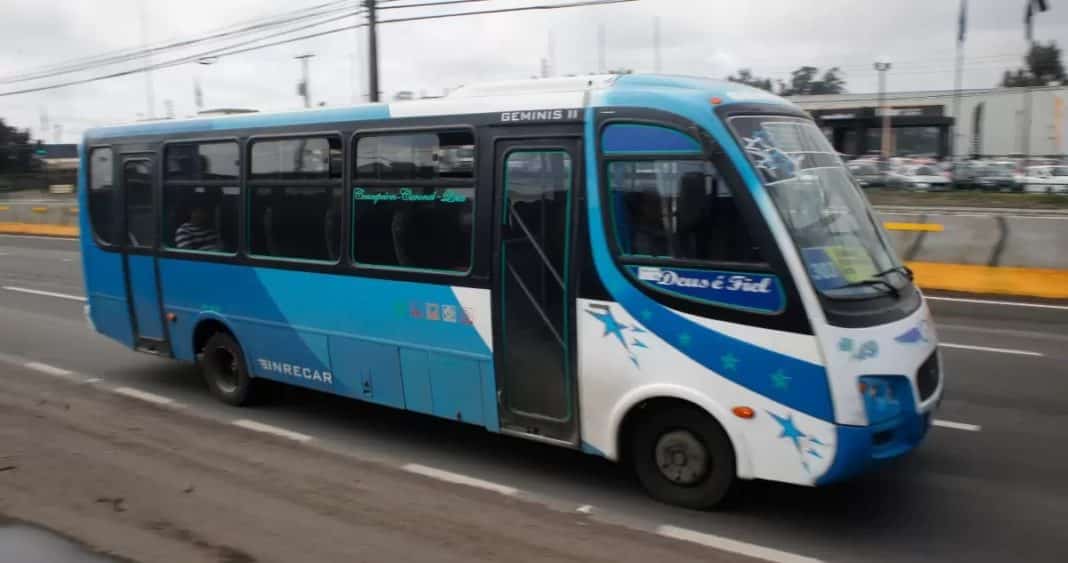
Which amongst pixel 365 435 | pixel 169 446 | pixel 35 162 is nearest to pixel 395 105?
pixel 365 435

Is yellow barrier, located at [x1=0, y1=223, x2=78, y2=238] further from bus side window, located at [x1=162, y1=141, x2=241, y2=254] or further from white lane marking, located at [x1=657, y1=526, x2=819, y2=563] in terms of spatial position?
white lane marking, located at [x1=657, y1=526, x2=819, y2=563]

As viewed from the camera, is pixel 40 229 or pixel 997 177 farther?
pixel 997 177

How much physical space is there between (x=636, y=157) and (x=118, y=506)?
3976mm

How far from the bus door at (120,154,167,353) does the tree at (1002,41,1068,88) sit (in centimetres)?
10281

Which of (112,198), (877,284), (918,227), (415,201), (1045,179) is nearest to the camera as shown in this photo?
(877,284)

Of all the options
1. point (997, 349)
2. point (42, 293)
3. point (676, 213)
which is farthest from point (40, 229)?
point (676, 213)

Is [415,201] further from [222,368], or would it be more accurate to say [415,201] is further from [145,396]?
[145,396]

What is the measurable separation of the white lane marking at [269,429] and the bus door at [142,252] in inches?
65.5

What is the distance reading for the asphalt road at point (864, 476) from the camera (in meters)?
5.16

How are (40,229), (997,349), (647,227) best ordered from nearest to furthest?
(647,227), (997,349), (40,229)

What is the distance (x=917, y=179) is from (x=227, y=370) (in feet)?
108

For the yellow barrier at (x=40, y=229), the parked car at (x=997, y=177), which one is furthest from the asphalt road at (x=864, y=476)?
the parked car at (x=997, y=177)

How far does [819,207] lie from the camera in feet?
17.6

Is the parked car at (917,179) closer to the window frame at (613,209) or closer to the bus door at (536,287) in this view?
the bus door at (536,287)
